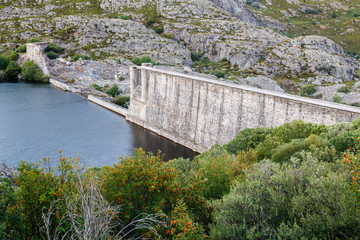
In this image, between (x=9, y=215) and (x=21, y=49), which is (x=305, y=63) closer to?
(x=21, y=49)

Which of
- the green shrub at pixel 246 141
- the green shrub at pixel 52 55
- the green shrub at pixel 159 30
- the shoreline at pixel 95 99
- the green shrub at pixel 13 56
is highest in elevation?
the green shrub at pixel 159 30

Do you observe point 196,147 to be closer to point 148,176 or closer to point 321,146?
point 321,146

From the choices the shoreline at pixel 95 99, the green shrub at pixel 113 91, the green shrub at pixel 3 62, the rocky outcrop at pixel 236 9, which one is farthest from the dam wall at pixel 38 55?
the rocky outcrop at pixel 236 9

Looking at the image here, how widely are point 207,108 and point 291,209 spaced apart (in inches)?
Result: 1069

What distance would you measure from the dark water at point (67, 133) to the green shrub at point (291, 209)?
2428 centimetres

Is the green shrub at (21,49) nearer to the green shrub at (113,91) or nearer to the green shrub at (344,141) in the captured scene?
the green shrub at (113,91)

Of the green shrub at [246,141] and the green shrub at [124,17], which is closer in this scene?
the green shrub at [246,141]

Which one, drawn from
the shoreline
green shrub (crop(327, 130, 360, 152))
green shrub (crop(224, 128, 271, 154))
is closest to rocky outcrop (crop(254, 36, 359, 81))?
the shoreline

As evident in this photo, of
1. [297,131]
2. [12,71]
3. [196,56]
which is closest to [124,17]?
[196,56]

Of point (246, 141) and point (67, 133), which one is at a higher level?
point (246, 141)

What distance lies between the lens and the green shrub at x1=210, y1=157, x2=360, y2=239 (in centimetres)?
979

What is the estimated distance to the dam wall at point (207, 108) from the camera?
2892 cm

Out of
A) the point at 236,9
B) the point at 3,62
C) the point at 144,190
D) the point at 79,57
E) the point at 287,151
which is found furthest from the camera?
the point at 236,9

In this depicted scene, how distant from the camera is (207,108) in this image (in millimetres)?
37875
